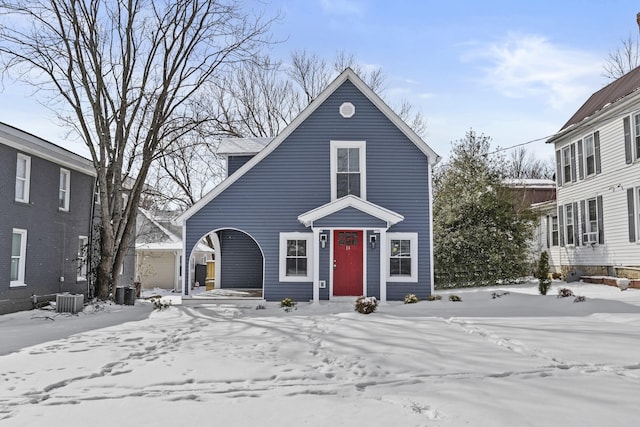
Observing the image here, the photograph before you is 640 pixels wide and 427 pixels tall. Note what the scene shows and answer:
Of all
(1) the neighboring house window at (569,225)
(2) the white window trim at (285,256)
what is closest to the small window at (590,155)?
(1) the neighboring house window at (569,225)

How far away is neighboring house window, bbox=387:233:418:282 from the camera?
1532 cm

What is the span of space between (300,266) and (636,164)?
10.9 m

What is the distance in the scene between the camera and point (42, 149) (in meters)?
14.3

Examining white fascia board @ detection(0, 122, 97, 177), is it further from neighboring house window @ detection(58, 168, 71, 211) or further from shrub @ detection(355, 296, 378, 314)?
shrub @ detection(355, 296, 378, 314)

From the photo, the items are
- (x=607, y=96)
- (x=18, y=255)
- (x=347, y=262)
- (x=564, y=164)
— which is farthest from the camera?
(x=564, y=164)

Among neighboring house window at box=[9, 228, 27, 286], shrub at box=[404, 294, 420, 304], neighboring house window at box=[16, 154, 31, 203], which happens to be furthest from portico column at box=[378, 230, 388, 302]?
neighboring house window at box=[16, 154, 31, 203]

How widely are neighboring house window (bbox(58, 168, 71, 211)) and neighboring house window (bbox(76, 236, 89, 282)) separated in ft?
4.86

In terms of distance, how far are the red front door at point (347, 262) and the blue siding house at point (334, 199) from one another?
0.10 ft

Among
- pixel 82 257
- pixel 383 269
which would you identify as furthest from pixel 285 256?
pixel 82 257

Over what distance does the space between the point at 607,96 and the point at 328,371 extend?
58.7 ft

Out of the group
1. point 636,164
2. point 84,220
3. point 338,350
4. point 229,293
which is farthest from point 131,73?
point 636,164

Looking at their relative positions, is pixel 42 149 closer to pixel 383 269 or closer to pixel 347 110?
pixel 347 110

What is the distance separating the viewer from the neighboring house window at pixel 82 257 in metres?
17.2

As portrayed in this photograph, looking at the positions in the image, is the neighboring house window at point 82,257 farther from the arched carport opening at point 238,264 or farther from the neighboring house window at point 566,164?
the neighboring house window at point 566,164
